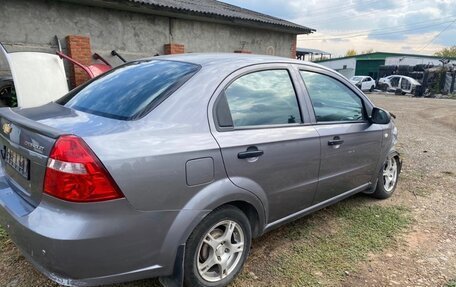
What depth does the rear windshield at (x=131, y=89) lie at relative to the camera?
225cm

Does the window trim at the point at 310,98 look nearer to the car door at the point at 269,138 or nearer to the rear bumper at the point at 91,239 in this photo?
the car door at the point at 269,138

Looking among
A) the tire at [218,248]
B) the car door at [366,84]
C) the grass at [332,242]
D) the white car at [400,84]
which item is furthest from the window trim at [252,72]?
the car door at [366,84]

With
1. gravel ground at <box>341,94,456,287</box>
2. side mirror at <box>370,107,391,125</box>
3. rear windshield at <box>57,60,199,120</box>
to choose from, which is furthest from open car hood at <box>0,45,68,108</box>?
gravel ground at <box>341,94,456,287</box>

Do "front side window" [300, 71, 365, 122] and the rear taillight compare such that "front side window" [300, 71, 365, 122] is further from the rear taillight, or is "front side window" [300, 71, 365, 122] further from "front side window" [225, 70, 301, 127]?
the rear taillight

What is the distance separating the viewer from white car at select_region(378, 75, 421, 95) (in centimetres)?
3092

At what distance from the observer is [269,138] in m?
2.61

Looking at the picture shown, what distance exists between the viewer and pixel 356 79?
34.2m

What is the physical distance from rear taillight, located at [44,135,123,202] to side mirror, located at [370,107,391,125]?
2769 millimetres

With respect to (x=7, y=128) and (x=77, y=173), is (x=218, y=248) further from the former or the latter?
(x=7, y=128)

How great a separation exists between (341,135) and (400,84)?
32.4 meters

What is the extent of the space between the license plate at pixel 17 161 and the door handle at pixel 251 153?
4.22 feet

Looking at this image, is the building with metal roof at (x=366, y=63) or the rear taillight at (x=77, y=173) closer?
the rear taillight at (x=77, y=173)

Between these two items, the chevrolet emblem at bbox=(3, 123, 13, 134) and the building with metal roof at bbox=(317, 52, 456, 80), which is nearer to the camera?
the chevrolet emblem at bbox=(3, 123, 13, 134)

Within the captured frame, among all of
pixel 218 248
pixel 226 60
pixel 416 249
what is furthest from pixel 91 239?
pixel 416 249
